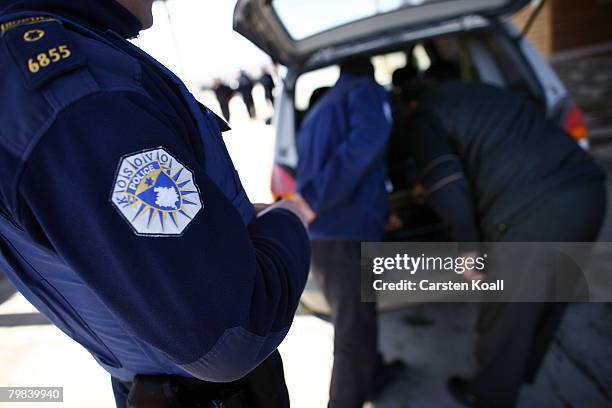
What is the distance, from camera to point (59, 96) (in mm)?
495

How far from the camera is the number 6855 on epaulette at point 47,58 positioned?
1.66 ft

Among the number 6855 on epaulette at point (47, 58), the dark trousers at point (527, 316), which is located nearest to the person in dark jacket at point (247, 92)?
the dark trousers at point (527, 316)

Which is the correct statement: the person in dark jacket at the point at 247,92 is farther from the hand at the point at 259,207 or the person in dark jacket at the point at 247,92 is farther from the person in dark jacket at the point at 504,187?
the hand at the point at 259,207

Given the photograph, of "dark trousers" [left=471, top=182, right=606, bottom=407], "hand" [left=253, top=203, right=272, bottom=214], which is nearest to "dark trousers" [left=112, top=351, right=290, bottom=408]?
"hand" [left=253, top=203, right=272, bottom=214]

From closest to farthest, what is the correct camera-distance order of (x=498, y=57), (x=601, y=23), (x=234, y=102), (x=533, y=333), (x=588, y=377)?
(x=533, y=333), (x=588, y=377), (x=498, y=57), (x=601, y=23), (x=234, y=102)

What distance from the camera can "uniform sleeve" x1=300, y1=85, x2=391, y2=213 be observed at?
1713mm

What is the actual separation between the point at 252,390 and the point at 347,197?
1049mm

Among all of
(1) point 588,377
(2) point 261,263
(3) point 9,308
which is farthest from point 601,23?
(3) point 9,308

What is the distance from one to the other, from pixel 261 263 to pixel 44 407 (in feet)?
4.64

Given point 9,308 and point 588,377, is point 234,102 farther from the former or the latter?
point 588,377

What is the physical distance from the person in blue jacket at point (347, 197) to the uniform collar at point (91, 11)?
3.63ft

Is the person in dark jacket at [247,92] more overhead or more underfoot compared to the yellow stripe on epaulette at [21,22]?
more underfoot

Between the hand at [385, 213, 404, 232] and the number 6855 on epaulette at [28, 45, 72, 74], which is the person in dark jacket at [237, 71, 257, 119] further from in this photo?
the number 6855 on epaulette at [28, 45, 72, 74]

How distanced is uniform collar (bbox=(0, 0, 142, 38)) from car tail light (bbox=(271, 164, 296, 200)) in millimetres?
1437
